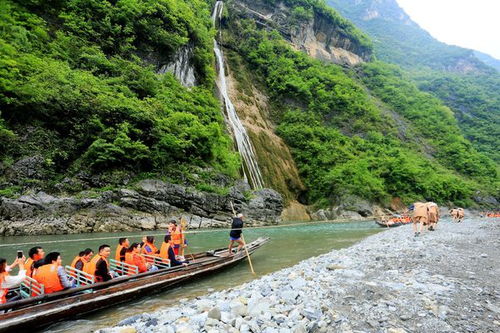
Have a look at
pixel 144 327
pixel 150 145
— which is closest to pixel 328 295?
pixel 144 327

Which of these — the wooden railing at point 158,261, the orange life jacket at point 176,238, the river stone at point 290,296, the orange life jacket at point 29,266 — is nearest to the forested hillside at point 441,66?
the orange life jacket at point 176,238

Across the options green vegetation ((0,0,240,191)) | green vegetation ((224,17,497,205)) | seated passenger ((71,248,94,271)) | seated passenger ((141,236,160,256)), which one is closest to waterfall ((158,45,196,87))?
green vegetation ((0,0,240,191))

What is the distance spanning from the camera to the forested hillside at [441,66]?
231 ft

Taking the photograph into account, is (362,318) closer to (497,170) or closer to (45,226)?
(45,226)

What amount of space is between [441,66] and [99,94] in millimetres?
139925

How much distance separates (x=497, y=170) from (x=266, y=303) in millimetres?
63282

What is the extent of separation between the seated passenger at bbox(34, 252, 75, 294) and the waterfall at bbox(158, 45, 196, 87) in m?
28.5

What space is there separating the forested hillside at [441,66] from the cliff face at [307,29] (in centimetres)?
3060

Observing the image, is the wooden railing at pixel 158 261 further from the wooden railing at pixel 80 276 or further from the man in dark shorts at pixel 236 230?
the man in dark shorts at pixel 236 230

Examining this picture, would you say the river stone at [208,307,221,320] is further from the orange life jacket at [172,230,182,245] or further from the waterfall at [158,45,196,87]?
the waterfall at [158,45,196,87]

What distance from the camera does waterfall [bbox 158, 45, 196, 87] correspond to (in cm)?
3225

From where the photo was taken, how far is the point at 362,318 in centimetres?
393

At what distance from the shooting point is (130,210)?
65.0 ft

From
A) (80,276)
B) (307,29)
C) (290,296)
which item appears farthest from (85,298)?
(307,29)
